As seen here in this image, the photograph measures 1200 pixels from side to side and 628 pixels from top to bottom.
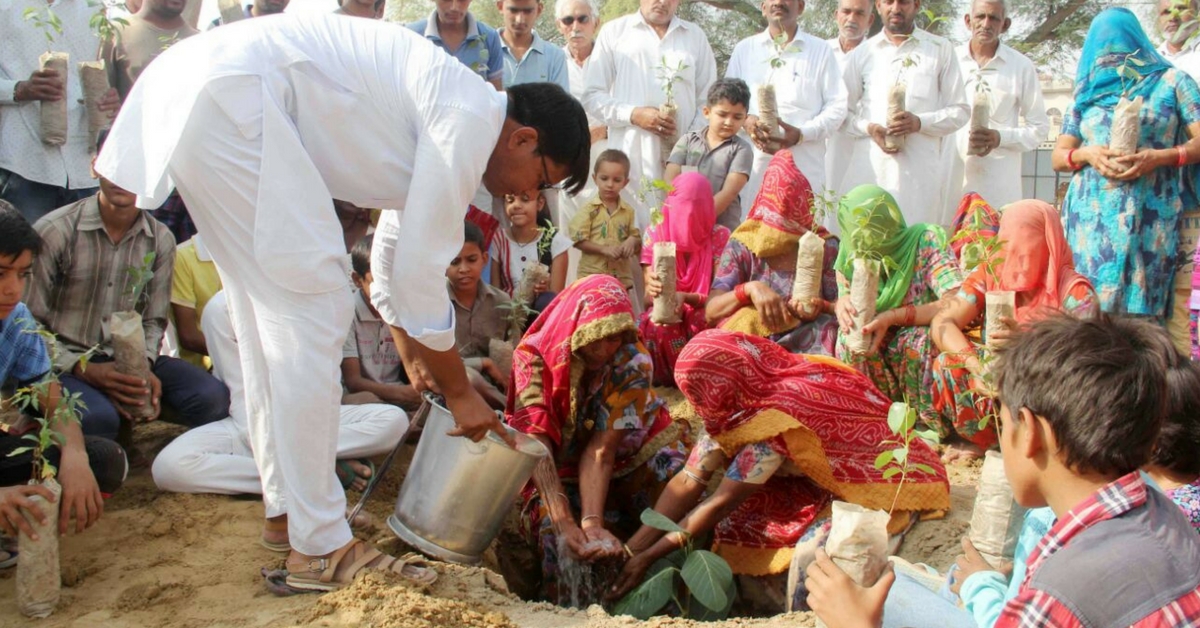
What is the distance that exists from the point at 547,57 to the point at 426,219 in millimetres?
4192

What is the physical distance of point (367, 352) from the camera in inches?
193

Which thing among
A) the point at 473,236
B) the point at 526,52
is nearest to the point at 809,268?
the point at 473,236

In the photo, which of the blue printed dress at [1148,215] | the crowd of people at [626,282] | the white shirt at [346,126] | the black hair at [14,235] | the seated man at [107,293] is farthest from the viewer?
the blue printed dress at [1148,215]

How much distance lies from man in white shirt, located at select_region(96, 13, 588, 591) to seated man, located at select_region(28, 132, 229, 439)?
145cm

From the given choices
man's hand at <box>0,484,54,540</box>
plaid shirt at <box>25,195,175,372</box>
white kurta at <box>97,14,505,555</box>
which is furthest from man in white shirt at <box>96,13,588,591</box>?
plaid shirt at <box>25,195,175,372</box>

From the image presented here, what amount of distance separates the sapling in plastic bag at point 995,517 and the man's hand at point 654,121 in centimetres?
378

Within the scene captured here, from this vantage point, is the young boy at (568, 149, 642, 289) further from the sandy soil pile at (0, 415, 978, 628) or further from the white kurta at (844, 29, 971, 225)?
the sandy soil pile at (0, 415, 978, 628)

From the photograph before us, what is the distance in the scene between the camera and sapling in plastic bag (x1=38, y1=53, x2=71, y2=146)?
504 cm

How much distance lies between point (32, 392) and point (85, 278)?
3.60ft

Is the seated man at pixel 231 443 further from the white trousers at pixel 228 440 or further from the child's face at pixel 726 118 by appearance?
the child's face at pixel 726 118

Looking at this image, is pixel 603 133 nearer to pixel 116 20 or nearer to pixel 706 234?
pixel 706 234

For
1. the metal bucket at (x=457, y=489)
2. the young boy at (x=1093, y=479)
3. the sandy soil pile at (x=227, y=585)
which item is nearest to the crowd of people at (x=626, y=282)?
the young boy at (x=1093, y=479)

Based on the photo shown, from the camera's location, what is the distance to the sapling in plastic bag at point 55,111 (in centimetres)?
504

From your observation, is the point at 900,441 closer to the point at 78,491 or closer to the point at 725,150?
the point at 78,491
